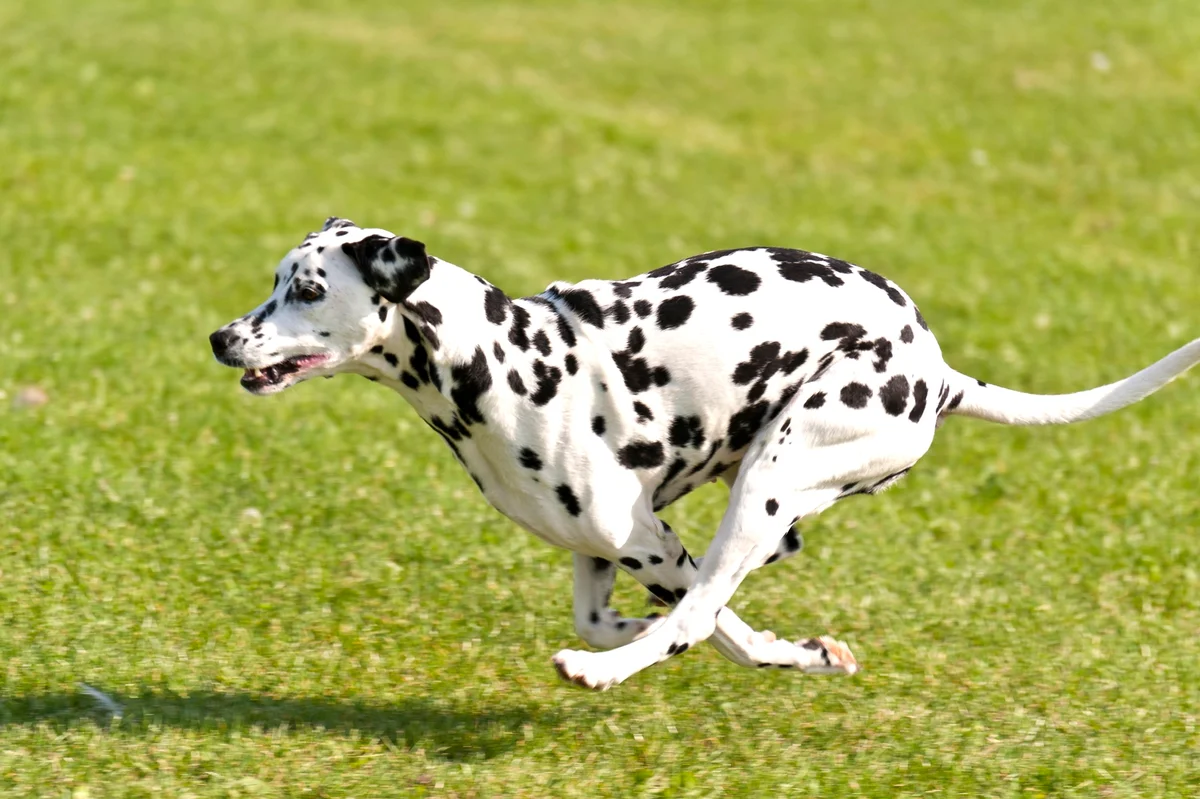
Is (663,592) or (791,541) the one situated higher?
(663,592)

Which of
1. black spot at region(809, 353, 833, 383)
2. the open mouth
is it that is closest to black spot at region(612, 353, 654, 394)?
black spot at region(809, 353, 833, 383)

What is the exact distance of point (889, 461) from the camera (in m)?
6.23

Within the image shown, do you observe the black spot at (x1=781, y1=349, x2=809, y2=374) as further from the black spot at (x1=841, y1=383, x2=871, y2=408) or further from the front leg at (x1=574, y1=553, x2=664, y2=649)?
the front leg at (x1=574, y1=553, x2=664, y2=649)

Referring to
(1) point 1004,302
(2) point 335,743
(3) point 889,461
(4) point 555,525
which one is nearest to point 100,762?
(2) point 335,743

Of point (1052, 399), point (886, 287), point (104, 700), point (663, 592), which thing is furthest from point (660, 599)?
point (104, 700)

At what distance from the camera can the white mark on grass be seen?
6512 mm

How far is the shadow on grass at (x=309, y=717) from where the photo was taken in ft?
21.2

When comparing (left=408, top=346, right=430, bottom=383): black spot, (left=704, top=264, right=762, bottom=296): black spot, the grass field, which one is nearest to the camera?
(left=408, top=346, right=430, bottom=383): black spot

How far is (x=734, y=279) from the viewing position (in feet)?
20.5

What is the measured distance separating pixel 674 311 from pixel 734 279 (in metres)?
0.28

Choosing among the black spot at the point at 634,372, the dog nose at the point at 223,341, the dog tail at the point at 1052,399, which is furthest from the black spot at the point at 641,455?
the dog nose at the point at 223,341

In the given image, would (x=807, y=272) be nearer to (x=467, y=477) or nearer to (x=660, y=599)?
(x=660, y=599)

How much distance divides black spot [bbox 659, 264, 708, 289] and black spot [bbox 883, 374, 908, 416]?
0.87 meters

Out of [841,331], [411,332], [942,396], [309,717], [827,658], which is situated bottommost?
[827,658]
